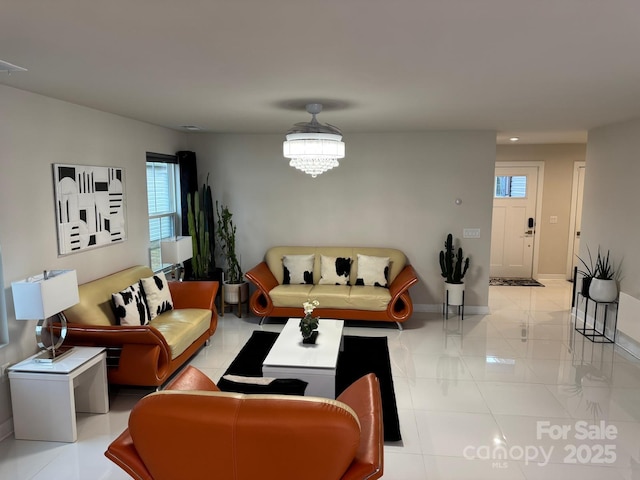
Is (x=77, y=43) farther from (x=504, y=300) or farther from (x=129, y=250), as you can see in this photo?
(x=504, y=300)

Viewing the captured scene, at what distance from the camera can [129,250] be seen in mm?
4793

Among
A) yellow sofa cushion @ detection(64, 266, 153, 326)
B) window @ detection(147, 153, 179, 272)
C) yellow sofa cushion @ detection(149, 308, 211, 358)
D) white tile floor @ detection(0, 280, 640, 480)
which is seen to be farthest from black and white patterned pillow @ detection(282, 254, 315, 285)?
yellow sofa cushion @ detection(64, 266, 153, 326)

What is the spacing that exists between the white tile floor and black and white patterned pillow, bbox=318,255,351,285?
0.69 metres

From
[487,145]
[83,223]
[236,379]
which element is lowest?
[236,379]

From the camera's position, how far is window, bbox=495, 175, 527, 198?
8023 mm

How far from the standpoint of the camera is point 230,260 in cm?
605

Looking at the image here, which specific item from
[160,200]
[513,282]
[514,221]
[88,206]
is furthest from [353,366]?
[514,221]

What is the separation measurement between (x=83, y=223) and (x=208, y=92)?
1714 millimetres

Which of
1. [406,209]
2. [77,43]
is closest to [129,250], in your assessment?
[77,43]

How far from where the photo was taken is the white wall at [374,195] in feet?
19.5

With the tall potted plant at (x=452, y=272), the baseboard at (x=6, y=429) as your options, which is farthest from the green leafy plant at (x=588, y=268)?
the baseboard at (x=6, y=429)

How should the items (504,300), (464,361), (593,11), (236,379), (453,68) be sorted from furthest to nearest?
(504,300) → (464,361) → (236,379) → (453,68) → (593,11)

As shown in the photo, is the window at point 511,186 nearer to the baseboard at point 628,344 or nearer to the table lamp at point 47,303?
the baseboard at point 628,344

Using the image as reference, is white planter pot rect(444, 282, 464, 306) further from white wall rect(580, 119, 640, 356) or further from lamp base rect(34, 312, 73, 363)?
lamp base rect(34, 312, 73, 363)
